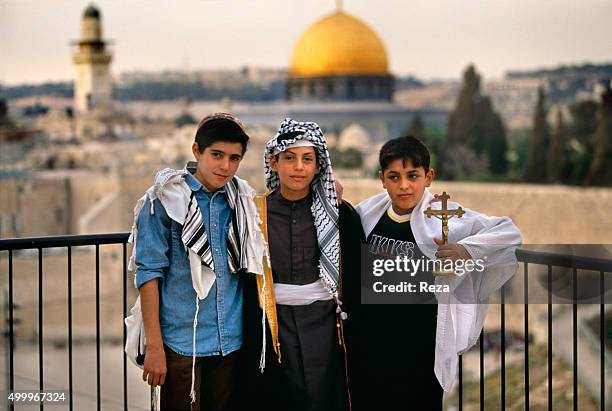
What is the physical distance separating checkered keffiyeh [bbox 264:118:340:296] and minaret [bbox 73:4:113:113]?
131 ft

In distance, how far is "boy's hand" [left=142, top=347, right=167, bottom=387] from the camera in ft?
10.6

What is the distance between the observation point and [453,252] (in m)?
3.24

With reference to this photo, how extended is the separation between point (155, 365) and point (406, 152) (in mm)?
1021

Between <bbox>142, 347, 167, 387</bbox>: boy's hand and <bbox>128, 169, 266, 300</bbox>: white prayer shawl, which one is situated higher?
<bbox>128, 169, 266, 300</bbox>: white prayer shawl

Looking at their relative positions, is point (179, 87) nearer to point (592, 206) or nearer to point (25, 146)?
point (25, 146)

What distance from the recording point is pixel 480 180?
86.3 ft

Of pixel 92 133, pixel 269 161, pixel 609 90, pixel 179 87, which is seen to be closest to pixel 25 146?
pixel 92 133

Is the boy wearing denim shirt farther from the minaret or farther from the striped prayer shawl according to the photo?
the minaret

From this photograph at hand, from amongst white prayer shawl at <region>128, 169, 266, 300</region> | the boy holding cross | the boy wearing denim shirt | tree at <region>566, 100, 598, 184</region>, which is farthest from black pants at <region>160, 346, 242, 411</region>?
tree at <region>566, 100, 598, 184</region>

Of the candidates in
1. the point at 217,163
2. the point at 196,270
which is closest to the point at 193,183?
the point at 217,163

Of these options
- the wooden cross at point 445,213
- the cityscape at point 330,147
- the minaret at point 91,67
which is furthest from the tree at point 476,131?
the wooden cross at point 445,213

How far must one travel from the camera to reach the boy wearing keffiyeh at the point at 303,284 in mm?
3299

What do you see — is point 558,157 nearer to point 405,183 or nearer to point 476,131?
point 476,131

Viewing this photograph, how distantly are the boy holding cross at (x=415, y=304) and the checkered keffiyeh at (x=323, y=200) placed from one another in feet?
0.39
